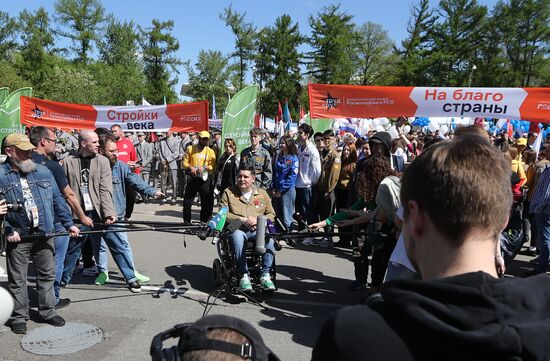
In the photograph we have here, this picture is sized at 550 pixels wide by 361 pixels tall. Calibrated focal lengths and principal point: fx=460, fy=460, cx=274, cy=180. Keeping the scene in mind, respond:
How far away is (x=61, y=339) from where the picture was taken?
409 cm

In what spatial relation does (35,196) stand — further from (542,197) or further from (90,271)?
(542,197)

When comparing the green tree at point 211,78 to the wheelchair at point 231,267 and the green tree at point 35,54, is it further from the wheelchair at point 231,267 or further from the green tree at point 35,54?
the wheelchair at point 231,267

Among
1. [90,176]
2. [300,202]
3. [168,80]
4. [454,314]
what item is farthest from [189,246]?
[168,80]

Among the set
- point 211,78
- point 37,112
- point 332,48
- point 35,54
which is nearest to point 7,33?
point 35,54

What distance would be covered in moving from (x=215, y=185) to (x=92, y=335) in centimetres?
495

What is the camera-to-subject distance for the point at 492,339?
917 mm

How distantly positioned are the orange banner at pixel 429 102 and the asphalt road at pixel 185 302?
2.37 m

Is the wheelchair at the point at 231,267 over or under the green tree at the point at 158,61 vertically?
under

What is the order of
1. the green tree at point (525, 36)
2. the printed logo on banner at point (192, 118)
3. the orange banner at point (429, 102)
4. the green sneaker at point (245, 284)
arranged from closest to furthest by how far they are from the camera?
the green sneaker at point (245, 284)
the orange banner at point (429, 102)
the printed logo on banner at point (192, 118)
the green tree at point (525, 36)

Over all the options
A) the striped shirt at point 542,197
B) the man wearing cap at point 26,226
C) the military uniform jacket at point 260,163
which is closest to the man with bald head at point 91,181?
the man wearing cap at point 26,226

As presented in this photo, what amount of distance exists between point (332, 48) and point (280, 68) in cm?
592

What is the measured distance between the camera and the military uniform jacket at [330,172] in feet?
26.9

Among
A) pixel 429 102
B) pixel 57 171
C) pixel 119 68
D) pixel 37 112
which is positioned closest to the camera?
pixel 57 171

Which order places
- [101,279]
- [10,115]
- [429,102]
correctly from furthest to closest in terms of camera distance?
[10,115]
[429,102]
[101,279]
